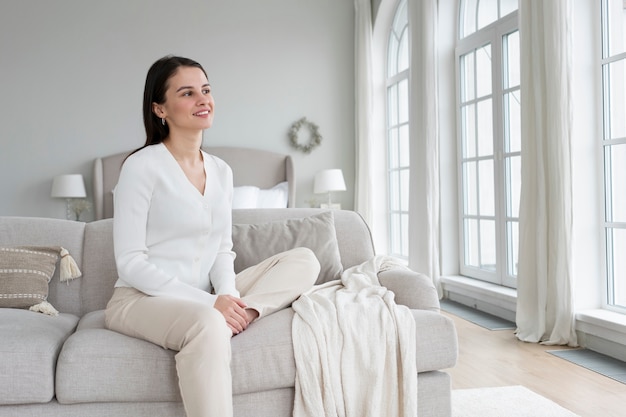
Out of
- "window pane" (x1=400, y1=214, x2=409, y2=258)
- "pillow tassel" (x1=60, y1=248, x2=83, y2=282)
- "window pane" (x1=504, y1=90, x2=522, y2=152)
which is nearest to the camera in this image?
A: "pillow tassel" (x1=60, y1=248, x2=83, y2=282)

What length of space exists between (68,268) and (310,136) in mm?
4510

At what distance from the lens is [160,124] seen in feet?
7.45

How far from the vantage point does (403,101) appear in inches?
256

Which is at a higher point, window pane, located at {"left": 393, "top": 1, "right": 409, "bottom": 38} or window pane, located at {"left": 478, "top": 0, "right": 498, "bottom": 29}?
window pane, located at {"left": 393, "top": 1, "right": 409, "bottom": 38}

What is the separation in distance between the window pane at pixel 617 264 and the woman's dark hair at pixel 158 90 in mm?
2505

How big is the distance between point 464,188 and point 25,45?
13.9 feet

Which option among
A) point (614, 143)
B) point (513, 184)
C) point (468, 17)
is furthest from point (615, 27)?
point (468, 17)

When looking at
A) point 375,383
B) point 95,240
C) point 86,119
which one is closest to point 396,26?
point 86,119

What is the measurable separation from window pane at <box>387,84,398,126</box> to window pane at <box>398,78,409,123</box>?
0.10m

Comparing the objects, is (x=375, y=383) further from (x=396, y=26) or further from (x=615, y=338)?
(x=396, y=26)

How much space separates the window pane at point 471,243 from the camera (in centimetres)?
516

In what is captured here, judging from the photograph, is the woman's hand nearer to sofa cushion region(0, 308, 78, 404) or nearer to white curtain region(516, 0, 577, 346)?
sofa cushion region(0, 308, 78, 404)

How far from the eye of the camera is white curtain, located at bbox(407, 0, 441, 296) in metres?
5.23

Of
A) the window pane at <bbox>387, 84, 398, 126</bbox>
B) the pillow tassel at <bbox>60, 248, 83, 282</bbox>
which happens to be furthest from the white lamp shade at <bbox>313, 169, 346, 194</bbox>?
the pillow tassel at <bbox>60, 248, 83, 282</bbox>
